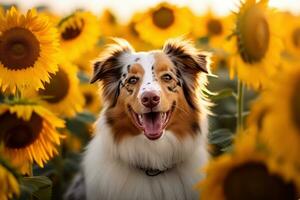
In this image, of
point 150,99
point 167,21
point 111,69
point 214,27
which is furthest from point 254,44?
point 214,27

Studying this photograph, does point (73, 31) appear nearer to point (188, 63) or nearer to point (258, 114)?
point (188, 63)

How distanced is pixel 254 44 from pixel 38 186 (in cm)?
147

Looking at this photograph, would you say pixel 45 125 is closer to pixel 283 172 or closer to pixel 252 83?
pixel 252 83

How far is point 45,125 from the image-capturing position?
344 centimetres

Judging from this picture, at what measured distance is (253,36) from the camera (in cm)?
348

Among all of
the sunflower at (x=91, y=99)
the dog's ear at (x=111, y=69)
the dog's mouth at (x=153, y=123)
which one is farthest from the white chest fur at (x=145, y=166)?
the sunflower at (x=91, y=99)

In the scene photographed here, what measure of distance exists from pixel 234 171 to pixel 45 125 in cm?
129

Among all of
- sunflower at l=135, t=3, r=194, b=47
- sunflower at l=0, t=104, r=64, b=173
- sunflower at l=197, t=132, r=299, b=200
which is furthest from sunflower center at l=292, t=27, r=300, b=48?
sunflower at l=197, t=132, r=299, b=200

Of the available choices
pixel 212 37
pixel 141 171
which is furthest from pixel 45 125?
pixel 212 37

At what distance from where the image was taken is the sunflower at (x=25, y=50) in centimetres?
398

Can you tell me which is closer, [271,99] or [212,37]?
[271,99]

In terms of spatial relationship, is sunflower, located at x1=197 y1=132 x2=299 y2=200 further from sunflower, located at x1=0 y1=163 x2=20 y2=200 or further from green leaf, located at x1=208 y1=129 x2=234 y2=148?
green leaf, located at x1=208 y1=129 x2=234 y2=148

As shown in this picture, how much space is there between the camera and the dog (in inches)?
170

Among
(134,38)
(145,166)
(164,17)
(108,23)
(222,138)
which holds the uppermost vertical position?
(108,23)
